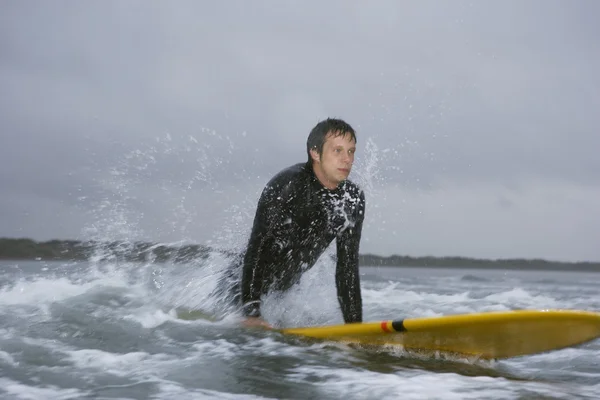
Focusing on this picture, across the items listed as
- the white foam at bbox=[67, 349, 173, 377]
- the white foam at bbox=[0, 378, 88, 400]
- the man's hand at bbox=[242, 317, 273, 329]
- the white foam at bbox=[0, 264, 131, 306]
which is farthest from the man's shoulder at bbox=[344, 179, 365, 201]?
the white foam at bbox=[0, 264, 131, 306]

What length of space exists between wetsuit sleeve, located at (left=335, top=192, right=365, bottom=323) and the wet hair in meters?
0.52

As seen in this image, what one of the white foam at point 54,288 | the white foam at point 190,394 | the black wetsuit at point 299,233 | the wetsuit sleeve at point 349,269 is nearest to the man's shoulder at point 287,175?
the black wetsuit at point 299,233

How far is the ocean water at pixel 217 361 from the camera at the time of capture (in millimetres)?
3320

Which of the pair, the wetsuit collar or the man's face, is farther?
the wetsuit collar

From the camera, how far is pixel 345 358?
13.4ft

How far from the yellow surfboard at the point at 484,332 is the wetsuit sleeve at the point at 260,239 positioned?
528 millimetres

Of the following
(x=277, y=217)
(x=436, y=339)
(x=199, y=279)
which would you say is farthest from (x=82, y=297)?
(x=436, y=339)

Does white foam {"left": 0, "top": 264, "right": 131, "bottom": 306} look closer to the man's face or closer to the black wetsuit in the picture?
the black wetsuit

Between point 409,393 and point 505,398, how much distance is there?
469mm

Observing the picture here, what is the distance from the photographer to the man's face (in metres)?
4.73

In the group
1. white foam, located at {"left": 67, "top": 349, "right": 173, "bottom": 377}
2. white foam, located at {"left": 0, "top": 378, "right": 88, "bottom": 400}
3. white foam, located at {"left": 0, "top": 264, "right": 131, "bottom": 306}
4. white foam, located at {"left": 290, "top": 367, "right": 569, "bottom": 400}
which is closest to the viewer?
white foam, located at {"left": 0, "top": 378, "right": 88, "bottom": 400}

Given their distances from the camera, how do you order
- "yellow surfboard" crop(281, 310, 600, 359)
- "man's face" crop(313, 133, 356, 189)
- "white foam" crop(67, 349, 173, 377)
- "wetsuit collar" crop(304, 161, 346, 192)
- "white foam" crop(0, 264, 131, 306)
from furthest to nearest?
"white foam" crop(0, 264, 131, 306) < "wetsuit collar" crop(304, 161, 346, 192) < "man's face" crop(313, 133, 356, 189) < "yellow surfboard" crop(281, 310, 600, 359) < "white foam" crop(67, 349, 173, 377)

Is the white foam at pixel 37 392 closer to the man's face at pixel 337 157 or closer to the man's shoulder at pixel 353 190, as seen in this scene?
the man's face at pixel 337 157

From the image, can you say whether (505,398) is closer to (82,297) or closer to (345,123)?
(345,123)
